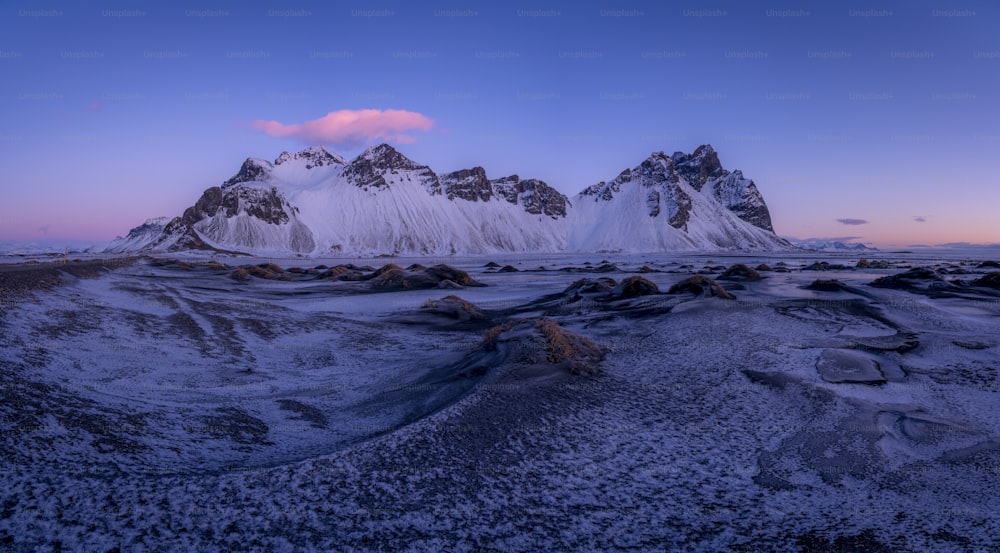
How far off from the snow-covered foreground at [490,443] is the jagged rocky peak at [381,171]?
183507mm

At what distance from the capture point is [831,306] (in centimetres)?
1338

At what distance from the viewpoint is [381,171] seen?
189000mm

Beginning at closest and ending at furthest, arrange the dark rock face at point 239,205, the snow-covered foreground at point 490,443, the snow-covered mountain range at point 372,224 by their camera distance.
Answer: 1. the snow-covered foreground at point 490,443
2. the snow-covered mountain range at point 372,224
3. the dark rock face at point 239,205

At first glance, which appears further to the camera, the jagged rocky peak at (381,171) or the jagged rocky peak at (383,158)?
the jagged rocky peak at (383,158)

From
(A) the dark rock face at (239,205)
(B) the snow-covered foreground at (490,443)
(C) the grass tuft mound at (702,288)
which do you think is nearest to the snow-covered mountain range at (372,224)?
(A) the dark rock face at (239,205)

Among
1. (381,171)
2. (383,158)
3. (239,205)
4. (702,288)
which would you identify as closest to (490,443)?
(702,288)

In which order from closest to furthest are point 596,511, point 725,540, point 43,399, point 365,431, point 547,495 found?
point 725,540 < point 596,511 < point 547,495 < point 43,399 < point 365,431

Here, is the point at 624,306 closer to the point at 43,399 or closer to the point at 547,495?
the point at 547,495

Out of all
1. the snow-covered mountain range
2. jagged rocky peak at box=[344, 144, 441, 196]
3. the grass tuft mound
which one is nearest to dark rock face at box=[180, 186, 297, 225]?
the snow-covered mountain range

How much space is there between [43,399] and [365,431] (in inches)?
112

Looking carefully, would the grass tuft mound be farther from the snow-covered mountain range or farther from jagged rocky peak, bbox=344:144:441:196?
jagged rocky peak, bbox=344:144:441:196

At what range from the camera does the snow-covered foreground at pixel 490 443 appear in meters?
2.84

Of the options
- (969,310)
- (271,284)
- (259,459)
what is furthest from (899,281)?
(271,284)

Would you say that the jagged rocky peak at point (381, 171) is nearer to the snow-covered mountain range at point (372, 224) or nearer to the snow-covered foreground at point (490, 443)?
the snow-covered mountain range at point (372, 224)
